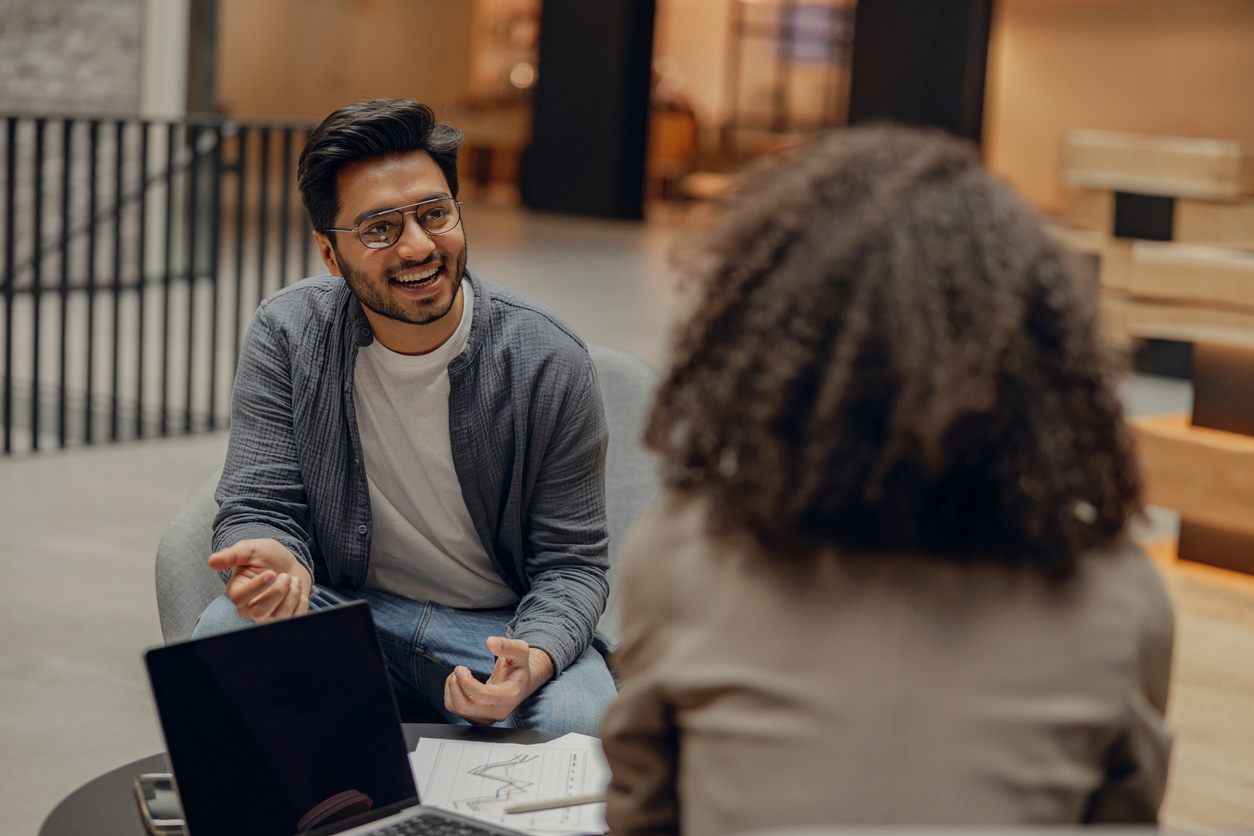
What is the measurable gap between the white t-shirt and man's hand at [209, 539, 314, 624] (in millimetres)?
235

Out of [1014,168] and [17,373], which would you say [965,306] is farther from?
[1014,168]

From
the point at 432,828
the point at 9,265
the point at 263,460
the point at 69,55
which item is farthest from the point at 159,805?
the point at 69,55

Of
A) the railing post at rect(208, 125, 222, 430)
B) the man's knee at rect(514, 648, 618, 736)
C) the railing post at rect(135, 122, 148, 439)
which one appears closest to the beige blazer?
the man's knee at rect(514, 648, 618, 736)

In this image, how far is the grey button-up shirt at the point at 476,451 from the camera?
1.89 m

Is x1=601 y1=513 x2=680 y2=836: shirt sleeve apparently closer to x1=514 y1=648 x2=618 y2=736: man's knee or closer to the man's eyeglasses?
x1=514 y1=648 x2=618 y2=736: man's knee

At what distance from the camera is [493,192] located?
17.3m

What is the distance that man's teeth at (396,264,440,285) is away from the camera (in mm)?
1889

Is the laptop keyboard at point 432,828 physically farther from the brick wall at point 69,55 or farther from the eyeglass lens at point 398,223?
the brick wall at point 69,55

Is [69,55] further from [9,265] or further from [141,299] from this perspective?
[141,299]

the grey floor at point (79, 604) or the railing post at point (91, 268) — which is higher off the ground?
the railing post at point (91, 268)

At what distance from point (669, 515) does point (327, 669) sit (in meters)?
0.54

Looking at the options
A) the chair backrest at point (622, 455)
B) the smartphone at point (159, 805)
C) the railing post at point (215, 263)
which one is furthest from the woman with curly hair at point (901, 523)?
the railing post at point (215, 263)

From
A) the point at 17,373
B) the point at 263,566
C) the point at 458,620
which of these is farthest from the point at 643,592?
the point at 17,373

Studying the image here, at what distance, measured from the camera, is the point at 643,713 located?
0.94 m
